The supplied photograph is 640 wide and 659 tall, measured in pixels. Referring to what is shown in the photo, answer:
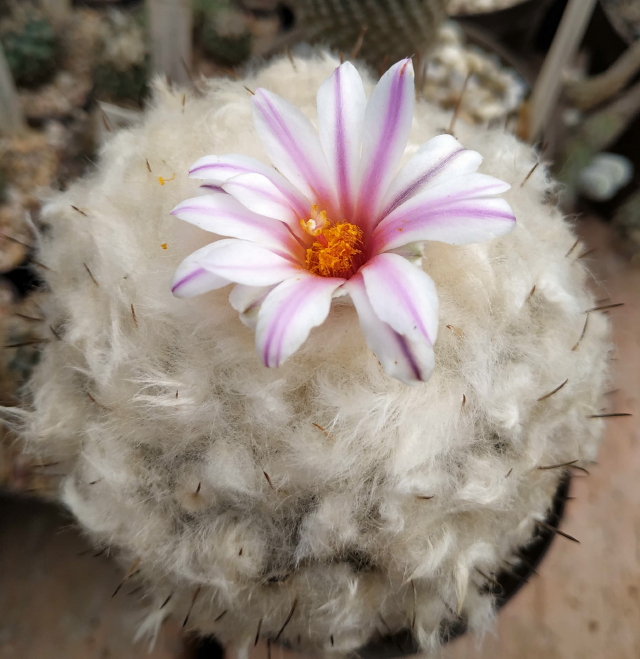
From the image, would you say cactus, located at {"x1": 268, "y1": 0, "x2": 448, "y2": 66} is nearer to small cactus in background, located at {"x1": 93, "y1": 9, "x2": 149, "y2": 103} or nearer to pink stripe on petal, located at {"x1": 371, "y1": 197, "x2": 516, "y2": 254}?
small cactus in background, located at {"x1": 93, "y1": 9, "x2": 149, "y2": 103}

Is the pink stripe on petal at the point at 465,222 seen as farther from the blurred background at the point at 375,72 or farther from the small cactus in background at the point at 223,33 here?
the small cactus in background at the point at 223,33

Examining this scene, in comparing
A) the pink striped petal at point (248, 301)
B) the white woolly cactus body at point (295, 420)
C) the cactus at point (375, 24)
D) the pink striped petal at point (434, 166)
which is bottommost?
the white woolly cactus body at point (295, 420)

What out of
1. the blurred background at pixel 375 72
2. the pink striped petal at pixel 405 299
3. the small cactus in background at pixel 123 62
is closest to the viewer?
the pink striped petal at pixel 405 299

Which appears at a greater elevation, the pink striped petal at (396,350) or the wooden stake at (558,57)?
the wooden stake at (558,57)

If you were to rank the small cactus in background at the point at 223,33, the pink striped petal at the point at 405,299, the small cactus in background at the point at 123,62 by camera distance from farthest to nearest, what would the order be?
1. the small cactus in background at the point at 223,33
2. the small cactus in background at the point at 123,62
3. the pink striped petal at the point at 405,299

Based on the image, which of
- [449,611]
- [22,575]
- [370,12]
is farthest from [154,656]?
[370,12]

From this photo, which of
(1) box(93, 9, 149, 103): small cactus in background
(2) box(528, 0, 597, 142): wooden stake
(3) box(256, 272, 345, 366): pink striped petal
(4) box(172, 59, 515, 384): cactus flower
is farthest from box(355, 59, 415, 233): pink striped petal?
(1) box(93, 9, 149, 103): small cactus in background

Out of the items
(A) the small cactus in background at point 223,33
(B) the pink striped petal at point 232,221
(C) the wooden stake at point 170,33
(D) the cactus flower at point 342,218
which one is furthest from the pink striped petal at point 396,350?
(A) the small cactus in background at point 223,33

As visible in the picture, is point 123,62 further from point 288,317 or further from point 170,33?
point 288,317

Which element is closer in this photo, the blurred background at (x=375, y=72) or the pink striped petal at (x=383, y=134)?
the pink striped petal at (x=383, y=134)
